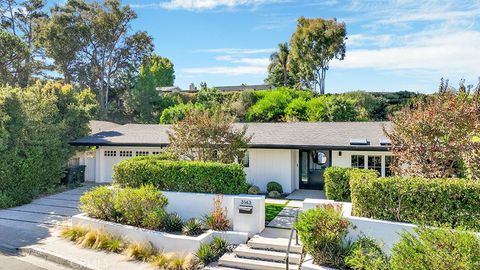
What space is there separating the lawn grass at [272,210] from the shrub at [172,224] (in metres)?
2.92

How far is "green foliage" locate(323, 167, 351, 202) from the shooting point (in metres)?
12.6

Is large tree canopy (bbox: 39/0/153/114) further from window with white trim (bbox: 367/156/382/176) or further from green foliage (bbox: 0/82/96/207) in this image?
window with white trim (bbox: 367/156/382/176)

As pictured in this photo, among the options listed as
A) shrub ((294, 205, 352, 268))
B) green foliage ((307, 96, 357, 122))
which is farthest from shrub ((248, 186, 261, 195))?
green foliage ((307, 96, 357, 122))

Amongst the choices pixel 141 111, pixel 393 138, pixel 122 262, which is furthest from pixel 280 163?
pixel 141 111

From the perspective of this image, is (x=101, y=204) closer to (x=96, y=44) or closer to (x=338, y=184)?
(x=338, y=184)

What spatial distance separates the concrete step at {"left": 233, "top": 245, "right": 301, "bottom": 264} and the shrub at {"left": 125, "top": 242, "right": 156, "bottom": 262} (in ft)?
7.69

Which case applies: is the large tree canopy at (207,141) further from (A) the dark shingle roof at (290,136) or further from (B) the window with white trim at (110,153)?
(B) the window with white trim at (110,153)

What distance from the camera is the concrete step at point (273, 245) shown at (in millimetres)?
9195

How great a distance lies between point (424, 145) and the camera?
9.98m

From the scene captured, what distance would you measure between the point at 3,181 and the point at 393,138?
50.4 feet

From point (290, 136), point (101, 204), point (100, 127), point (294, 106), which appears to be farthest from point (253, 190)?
point (294, 106)

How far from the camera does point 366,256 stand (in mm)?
7750

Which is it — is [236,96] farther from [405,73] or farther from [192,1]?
[192,1]

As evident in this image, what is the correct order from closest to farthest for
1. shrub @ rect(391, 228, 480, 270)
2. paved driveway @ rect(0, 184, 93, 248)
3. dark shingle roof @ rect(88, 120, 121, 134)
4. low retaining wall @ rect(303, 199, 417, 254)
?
1. shrub @ rect(391, 228, 480, 270)
2. low retaining wall @ rect(303, 199, 417, 254)
3. paved driveway @ rect(0, 184, 93, 248)
4. dark shingle roof @ rect(88, 120, 121, 134)
